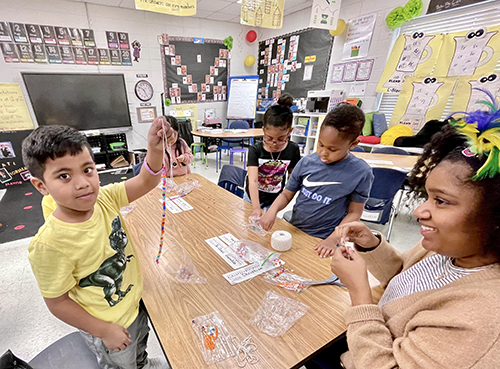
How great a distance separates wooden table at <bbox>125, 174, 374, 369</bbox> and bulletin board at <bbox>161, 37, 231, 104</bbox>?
4998 millimetres

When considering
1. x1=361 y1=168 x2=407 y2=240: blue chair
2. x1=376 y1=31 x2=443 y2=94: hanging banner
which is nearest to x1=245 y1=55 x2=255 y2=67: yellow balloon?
x1=376 y1=31 x2=443 y2=94: hanging banner

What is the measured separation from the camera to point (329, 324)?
71cm

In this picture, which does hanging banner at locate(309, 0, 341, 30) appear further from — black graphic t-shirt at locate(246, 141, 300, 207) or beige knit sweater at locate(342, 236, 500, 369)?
beige knit sweater at locate(342, 236, 500, 369)

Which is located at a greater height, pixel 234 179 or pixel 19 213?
pixel 234 179

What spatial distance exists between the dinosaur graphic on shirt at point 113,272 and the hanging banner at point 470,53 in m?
4.70

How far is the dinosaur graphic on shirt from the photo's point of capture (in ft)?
2.41

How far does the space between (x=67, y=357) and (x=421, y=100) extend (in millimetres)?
4921

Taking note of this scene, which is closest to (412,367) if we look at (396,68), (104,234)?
(104,234)

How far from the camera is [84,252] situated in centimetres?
69

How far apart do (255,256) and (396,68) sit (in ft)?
14.3

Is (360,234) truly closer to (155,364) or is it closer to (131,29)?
(155,364)

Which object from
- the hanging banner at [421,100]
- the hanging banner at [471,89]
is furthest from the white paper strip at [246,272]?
the hanging banner at [421,100]

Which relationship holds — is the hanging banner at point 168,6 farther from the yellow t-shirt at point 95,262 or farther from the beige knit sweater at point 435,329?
the beige knit sweater at point 435,329

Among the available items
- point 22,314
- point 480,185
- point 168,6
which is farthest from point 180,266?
point 168,6
